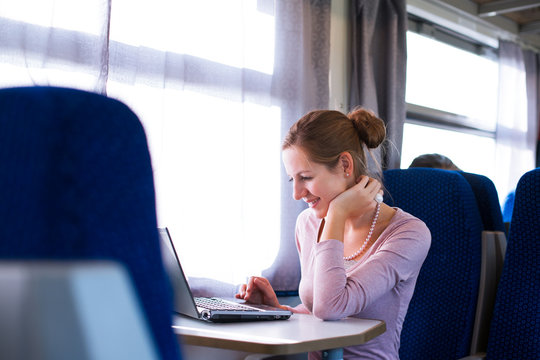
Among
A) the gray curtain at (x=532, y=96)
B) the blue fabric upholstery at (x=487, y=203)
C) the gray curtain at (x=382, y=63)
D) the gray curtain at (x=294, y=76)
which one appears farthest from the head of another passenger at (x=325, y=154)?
the gray curtain at (x=532, y=96)

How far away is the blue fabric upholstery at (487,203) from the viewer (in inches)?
66.0

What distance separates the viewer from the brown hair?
1671mm

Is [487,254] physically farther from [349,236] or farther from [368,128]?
[368,128]

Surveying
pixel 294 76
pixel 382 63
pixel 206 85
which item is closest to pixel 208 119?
pixel 206 85

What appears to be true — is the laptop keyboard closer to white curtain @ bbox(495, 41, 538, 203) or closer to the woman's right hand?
the woman's right hand

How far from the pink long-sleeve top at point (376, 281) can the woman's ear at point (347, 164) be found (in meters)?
0.22

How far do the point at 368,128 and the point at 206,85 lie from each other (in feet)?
2.77

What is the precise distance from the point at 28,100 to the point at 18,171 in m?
0.04

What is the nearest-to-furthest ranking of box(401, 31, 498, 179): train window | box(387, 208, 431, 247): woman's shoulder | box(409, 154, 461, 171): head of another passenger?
box(387, 208, 431, 247): woman's shoulder
box(409, 154, 461, 171): head of another passenger
box(401, 31, 498, 179): train window

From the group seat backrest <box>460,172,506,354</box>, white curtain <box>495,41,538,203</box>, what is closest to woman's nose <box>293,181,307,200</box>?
seat backrest <box>460,172,506,354</box>

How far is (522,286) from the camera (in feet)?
4.56

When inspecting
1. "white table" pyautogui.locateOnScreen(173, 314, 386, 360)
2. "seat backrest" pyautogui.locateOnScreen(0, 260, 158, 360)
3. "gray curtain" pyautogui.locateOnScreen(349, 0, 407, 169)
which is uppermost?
"gray curtain" pyautogui.locateOnScreen(349, 0, 407, 169)

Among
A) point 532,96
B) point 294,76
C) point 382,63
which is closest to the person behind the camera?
point 294,76

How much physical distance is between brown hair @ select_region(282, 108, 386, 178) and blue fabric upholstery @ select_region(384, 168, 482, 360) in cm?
21
